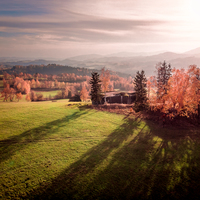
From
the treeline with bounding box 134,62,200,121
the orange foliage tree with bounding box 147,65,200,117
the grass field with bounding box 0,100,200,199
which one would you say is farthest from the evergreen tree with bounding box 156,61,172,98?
the grass field with bounding box 0,100,200,199

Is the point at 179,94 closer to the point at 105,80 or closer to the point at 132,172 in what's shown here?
the point at 105,80

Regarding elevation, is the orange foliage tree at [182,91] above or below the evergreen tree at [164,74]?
below

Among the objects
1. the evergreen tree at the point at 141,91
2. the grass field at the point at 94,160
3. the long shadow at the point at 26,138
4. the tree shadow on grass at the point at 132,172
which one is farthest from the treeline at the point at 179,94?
the long shadow at the point at 26,138

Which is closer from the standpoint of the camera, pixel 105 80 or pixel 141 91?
pixel 141 91

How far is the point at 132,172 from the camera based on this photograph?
15.6 m

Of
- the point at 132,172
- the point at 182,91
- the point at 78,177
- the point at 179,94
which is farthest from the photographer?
the point at 179,94

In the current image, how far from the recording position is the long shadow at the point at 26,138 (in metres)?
17.4

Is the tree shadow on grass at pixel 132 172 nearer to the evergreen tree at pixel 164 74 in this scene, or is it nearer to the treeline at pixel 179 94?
the treeline at pixel 179 94

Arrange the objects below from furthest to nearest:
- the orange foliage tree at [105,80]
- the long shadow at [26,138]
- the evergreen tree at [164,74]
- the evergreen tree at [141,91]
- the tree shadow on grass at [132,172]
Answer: the orange foliage tree at [105,80]
the evergreen tree at [164,74]
the evergreen tree at [141,91]
the long shadow at [26,138]
the tree shadow on grass at [132,172]

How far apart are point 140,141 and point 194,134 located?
1171cm

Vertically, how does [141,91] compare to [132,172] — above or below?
above

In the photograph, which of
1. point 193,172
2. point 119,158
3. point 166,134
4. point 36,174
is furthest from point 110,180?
point 166,134

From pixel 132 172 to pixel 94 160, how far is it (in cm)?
477

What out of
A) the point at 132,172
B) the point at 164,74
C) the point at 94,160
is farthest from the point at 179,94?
the point at 94,160
